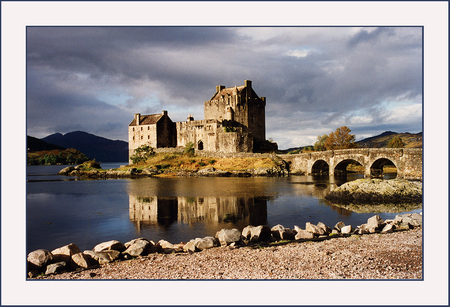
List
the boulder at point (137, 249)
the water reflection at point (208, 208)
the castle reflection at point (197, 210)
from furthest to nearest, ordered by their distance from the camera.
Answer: the castle reflection at point (197, 210)
the water reflection at point (208, 208)
the boulder at point (137, 249)

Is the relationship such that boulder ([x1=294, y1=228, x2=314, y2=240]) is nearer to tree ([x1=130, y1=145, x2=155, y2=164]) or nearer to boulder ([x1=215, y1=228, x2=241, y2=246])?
boulder ([x1=215, y1=228, x2=241, y2=246])

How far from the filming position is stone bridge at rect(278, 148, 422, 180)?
3206 centimetres

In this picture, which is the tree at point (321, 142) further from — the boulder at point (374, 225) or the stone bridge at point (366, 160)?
the boulder at point (374, 225)

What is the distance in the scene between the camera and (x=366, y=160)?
38.2 meters

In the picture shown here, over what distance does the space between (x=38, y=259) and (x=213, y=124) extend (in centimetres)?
5161

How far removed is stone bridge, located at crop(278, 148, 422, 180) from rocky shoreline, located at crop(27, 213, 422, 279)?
613 inches

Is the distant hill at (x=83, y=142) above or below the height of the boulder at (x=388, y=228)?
above

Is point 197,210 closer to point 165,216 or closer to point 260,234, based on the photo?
point 165,216

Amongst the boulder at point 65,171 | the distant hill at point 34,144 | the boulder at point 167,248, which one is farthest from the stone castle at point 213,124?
the boulder at point 167,248

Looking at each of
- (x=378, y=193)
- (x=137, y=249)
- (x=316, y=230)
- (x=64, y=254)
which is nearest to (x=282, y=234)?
(x=316, y=230)

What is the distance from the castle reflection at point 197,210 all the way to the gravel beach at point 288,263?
6.20 m

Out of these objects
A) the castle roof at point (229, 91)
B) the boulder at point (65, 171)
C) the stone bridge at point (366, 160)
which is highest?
the castle roof at point (229, 91)

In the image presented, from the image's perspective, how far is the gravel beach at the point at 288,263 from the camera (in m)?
6.54

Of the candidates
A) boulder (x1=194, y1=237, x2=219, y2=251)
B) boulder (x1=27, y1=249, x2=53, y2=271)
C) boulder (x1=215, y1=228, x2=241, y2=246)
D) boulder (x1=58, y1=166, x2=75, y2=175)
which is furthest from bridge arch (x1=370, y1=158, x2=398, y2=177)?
boulder (x1=58, y1=166, x2=75, y2=175)
